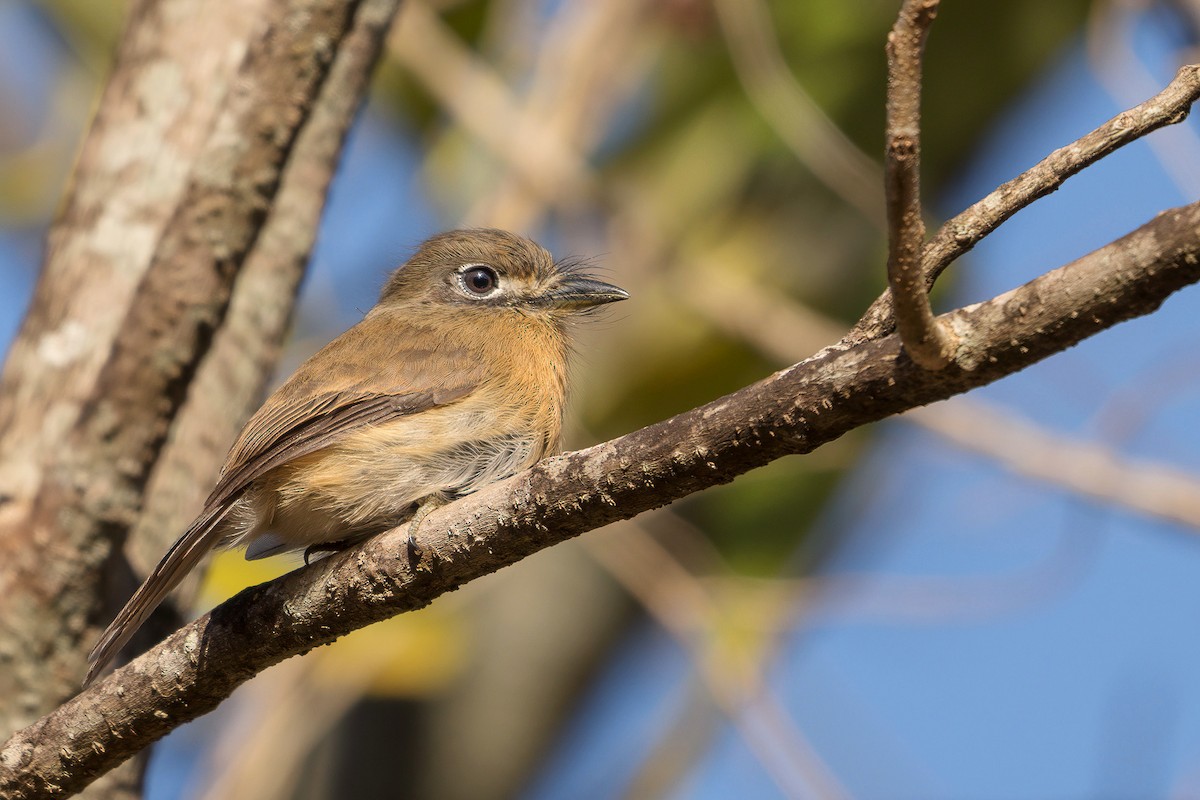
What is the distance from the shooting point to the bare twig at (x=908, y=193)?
191 centimetres

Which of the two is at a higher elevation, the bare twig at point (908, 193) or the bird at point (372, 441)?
the bird at point (372, 441)

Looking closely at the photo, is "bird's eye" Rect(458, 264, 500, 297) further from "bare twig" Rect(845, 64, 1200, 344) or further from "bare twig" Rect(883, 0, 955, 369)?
"bare twig" Rect(883, 0, 955, 369)

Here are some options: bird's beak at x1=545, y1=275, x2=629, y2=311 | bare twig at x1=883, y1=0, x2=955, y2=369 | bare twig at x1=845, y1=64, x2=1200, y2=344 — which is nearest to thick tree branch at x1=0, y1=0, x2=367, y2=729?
bird's beak at x1=545, y1=275, x2=629, y2=311

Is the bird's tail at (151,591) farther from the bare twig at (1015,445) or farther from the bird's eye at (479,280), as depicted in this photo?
the bare twig at (1015,445)

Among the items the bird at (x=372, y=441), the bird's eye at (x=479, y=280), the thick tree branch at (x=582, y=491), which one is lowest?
the thick tree branch at (x=582, y=491)

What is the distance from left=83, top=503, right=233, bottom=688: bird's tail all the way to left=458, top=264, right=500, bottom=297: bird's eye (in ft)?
4.46

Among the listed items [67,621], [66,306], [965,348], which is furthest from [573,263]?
[965,348]

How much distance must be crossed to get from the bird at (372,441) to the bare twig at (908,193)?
5.26 feet

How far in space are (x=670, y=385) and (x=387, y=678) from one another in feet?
5.38

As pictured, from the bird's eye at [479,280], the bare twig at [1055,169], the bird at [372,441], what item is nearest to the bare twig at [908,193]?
the bare twig at [1055,169]

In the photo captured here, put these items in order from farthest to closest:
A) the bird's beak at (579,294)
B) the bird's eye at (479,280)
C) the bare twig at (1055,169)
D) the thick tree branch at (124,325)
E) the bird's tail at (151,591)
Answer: the bird's eye at (479,280) → the bird's beak at (579,294) → the thick tree branch at (124,325) → the bird's tail at (151,591) → the bare twig at (1055,169)

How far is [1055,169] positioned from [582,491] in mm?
919

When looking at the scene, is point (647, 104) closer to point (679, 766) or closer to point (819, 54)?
point (819, 54)

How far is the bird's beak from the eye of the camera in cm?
418
